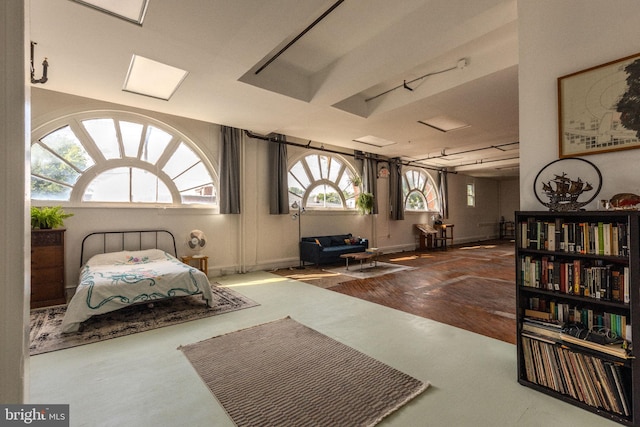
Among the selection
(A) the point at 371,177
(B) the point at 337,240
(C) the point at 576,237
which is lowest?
(B) the point at 337,240

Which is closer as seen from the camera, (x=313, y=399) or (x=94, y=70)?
(x=313, y=399)

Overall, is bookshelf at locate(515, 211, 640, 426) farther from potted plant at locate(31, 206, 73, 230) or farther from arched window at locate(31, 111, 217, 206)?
potted plant at locate(31, 206, 73, 230)

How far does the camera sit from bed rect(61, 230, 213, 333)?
114 inches

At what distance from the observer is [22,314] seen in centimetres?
43

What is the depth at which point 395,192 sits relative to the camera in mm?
8750

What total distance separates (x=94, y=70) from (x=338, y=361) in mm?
4207

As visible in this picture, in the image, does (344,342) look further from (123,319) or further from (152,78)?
(152,78)

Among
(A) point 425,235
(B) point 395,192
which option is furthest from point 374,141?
(A) point 425,235

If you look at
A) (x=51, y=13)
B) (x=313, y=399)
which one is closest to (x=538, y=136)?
(x=313, y=399)

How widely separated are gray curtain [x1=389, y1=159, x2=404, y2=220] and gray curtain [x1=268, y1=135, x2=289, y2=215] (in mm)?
3856

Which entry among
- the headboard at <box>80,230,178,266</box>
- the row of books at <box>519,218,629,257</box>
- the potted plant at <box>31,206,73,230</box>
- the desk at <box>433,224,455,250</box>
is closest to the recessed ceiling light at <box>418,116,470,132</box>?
the row of books at <box>519,218,629,257</box>

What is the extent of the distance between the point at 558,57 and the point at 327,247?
5132 millimetres

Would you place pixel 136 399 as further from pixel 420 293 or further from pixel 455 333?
pixel 420 293

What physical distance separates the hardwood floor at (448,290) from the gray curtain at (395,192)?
216 cm
